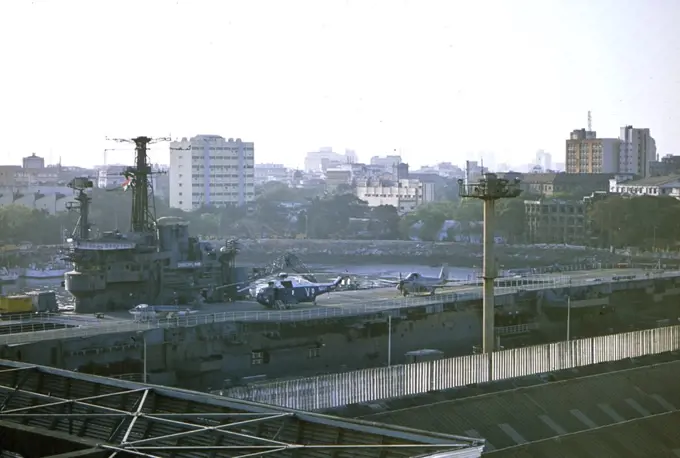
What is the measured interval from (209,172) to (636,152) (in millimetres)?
28701

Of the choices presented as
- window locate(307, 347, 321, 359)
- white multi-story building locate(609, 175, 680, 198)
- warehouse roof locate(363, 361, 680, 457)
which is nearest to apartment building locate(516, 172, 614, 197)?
white multi-story building locate(609, 175, 680, 198)

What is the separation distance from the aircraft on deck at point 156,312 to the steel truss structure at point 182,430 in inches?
643

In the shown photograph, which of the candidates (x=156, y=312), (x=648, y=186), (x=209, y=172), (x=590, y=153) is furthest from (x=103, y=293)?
(x=590, y=153)

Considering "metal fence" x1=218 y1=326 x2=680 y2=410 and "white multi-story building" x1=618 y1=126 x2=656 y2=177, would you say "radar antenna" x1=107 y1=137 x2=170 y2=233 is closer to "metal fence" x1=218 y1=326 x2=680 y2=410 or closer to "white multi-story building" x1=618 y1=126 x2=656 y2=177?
"metal fence" x1=218 y1=326 x2=680 y2=410

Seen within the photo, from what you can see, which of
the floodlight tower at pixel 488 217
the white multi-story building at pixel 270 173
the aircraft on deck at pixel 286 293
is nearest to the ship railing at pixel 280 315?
the aircraft on deck at pixel 286 293

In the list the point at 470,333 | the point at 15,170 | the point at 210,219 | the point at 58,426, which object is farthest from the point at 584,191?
the point at 58,426

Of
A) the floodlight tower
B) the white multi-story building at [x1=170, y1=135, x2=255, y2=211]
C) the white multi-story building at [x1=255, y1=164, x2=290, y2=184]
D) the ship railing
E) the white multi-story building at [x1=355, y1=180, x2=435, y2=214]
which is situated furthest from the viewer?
the white multi-story building at [x1=255, y1=164, x2=290, y2=184]

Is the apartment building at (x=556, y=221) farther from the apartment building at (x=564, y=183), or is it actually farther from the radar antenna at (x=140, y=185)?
the radar antenna at (x=140, y=185)

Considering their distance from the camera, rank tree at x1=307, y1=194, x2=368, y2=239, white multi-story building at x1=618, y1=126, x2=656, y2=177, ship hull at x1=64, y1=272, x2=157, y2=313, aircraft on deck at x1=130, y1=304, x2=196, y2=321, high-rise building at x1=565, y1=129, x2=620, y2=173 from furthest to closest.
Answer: high-rise building at x1=565, y1=129, x2=620, y2=173
tree at x1=307, y1=194, x2=368, y2=239
white multi-story building at x1=618, y1=126, x2=656, y2=177
ship hull at x1=64, y1=272, x2=157, y2=313
aircraft on deck at x1=130, y1=304, x2=196, y2=321

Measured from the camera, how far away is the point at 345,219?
7719cm

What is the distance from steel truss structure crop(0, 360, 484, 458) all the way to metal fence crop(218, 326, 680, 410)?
6314 mm

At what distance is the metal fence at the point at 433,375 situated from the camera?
17.3 m

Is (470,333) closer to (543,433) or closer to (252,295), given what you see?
(252,295)

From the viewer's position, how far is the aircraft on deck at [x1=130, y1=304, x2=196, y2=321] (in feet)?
86.3
